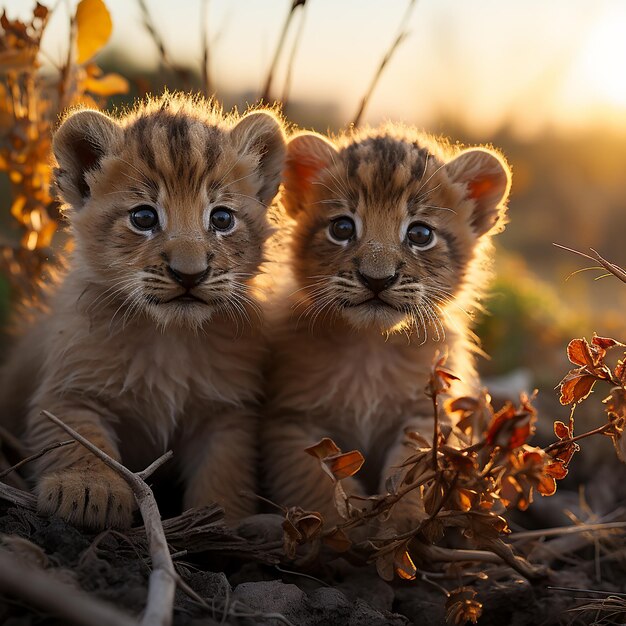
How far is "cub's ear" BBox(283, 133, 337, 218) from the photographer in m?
2.99

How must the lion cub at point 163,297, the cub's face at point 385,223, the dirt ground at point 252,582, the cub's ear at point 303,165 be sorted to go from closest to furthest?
1. the dirt ground at point 252,582
2. the lion cub at point 163,297
3. the cub's face at point 385,223
4. the cub's ear at point 303,165

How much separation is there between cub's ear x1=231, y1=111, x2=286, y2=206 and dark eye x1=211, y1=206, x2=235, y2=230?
0.25 metres

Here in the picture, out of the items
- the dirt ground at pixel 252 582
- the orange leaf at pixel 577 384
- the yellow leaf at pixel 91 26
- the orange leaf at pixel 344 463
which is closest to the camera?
the dirt ground at pixel 252 582

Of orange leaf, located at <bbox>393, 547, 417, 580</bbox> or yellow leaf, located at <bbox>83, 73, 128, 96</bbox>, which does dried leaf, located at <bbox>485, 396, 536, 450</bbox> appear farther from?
yellow leaf, located at <bbox>83, 73, 128, 96</bbox>

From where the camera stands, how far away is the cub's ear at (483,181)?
10.1 feet

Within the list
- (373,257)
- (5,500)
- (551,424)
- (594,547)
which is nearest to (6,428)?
(5,500)

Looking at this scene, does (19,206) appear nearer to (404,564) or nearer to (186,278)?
(186,278)

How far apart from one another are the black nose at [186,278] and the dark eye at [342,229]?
24.6 inches

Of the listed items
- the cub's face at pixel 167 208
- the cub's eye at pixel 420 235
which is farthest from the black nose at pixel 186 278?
the cub's eye at pixel 420 235

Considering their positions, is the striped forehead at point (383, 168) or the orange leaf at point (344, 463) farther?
the striped forehead at point (383, 168)

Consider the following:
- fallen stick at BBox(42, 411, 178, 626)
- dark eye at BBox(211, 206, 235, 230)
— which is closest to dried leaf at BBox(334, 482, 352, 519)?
fallen stick at BBox(42, 411, 178, 626)

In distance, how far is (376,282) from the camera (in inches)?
104

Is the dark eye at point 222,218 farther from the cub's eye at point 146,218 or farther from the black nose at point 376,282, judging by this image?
the black nose at point 376,282

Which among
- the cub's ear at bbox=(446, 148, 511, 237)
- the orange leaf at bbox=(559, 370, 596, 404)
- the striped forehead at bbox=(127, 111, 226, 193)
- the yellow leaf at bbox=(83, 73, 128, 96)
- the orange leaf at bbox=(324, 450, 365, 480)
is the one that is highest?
the yellow leaf at bbox=(83, 73, 128, 96)
